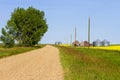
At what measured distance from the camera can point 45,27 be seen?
10788 centimetres

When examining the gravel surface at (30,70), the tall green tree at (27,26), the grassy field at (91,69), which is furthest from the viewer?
the tall green tree at (27,26)

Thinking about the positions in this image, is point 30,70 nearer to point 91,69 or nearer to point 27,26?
point 91,69

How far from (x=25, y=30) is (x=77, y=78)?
89.9 meters

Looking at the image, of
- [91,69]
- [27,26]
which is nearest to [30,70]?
[91,69]

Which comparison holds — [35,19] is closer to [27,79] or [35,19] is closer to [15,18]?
[15,18]

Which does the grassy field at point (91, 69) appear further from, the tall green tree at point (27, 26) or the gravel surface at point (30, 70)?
the tall green tree at point (27, 26)

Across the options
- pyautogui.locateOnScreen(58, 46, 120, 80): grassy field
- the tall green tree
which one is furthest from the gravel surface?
the tall green tree

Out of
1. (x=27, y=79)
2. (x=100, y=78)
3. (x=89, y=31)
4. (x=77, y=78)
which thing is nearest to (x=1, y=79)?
(x=27, y=79)

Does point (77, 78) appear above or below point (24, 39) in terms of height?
below

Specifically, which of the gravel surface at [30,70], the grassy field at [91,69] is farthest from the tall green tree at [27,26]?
the gravel surface at [30,70]

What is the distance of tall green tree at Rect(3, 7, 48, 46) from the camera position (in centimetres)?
10425

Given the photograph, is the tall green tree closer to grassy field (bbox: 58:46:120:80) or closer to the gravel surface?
grassy field (bbox: 58:46:120:80)

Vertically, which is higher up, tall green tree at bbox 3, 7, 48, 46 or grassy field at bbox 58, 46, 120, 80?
tall green tree at bbox 3, 7, 48, 46

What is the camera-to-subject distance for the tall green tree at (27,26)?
104 m
